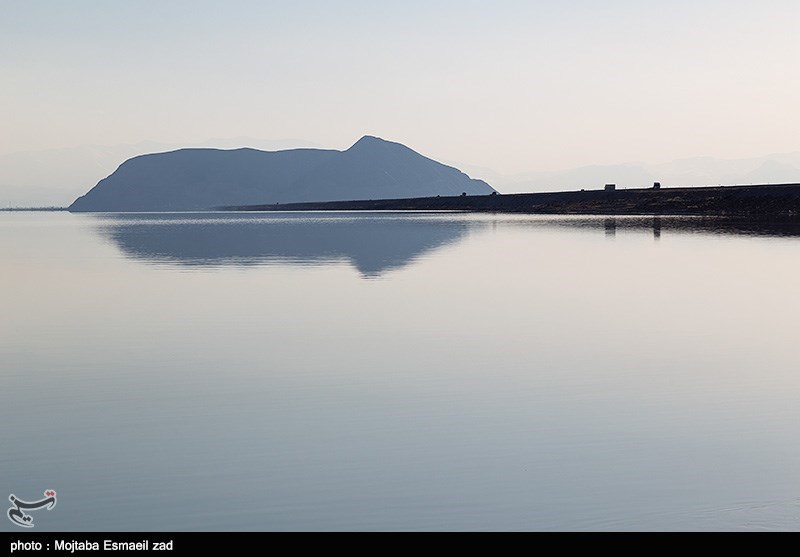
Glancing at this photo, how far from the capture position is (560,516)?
348 inches

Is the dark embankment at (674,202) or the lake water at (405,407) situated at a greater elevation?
the dark embankment at (674,202)

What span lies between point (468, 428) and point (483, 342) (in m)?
7.53

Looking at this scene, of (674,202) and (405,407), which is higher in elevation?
(674,202)

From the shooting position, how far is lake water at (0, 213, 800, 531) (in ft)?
30.2

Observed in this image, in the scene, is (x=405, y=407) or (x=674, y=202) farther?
(x=674, y=202)

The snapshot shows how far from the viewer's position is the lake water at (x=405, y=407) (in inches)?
362

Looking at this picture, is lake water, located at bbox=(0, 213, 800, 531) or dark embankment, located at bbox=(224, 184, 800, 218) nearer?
lake water, located at bbox=(0, 213, 800, 531)

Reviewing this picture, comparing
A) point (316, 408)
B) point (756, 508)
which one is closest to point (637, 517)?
point (756, 508)

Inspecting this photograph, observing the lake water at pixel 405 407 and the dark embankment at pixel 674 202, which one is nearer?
the lake water at pixel 405 407

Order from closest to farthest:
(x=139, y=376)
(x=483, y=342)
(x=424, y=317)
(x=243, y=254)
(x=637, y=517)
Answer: (x=637, y=517)
(x=139, y=376)
(x=483, y=342)
(x=424, y=317)
(x=243, y=254)

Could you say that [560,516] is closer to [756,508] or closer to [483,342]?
[756,508]

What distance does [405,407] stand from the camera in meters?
13.7

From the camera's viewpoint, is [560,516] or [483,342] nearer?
[560,516]

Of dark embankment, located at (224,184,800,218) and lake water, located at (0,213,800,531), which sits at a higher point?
dark embankment, located at (224,184,800,218)
